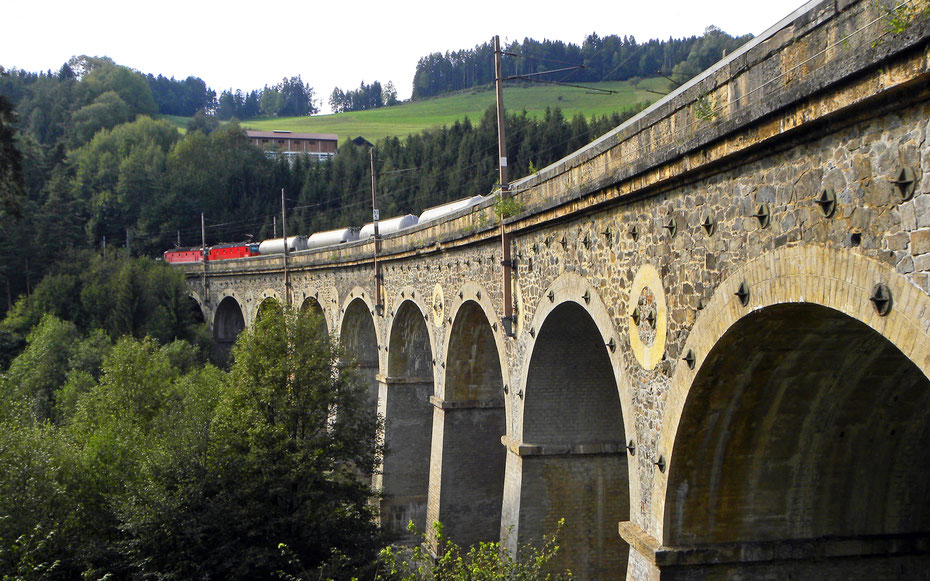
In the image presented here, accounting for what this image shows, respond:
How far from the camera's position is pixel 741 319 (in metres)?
6.75

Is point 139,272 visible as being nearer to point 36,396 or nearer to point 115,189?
point 36,396

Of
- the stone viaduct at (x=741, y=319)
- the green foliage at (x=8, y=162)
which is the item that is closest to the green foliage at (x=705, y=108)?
the stone viaduct at (x=741, y=319)

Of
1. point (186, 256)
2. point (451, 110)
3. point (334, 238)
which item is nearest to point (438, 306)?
point (334, 238)

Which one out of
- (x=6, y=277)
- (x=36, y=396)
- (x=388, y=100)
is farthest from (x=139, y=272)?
(x=388, y=100)

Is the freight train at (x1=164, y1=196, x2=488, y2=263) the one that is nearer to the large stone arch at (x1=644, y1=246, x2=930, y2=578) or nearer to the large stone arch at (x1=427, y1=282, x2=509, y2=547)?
the large stone arch at (x1=427, y1=282, x2=509, y2=547)

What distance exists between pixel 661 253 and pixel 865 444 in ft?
9.54

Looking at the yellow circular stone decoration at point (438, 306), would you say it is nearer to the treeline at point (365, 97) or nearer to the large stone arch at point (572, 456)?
the large stone arch at point (572, 456)

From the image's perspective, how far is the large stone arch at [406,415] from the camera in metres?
21.4

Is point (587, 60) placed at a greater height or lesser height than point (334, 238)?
greater

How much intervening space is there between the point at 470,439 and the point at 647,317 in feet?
32.3

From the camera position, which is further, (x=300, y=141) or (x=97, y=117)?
(x=300, y=141)

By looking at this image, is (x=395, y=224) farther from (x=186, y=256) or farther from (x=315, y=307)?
(x=186, y=256)

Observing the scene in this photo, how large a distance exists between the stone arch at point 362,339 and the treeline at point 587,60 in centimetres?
969

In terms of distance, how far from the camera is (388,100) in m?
155
